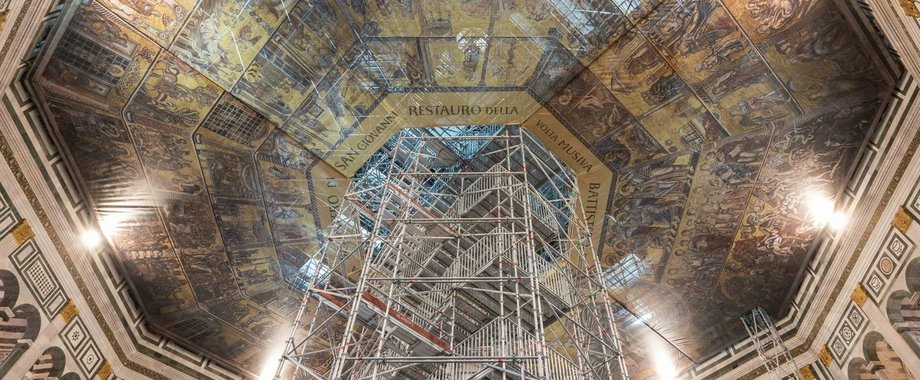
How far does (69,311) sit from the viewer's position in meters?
10.7

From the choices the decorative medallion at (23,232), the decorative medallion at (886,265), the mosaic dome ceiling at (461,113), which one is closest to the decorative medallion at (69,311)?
the mosaic dome ceiling at (461,113)

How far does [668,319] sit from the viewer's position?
1326 centimetres

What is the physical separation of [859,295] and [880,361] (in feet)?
3.93

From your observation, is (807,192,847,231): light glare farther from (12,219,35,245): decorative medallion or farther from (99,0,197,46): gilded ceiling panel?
(12,219,35,245): decorative medallion

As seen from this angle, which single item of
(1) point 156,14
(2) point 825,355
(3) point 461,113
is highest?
(3) point 461,113

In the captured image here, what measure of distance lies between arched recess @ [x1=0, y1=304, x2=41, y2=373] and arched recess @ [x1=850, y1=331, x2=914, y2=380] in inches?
612

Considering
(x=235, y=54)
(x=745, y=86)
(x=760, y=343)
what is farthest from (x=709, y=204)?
(x=235, y=54)

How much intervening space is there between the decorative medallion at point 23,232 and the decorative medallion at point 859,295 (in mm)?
15557

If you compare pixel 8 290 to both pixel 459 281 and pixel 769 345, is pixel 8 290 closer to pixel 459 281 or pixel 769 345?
pixel 459 281

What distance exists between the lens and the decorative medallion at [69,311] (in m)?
10.5

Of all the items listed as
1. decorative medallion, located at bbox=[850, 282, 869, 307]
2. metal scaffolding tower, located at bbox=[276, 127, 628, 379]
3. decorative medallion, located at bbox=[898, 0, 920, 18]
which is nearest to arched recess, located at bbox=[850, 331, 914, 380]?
decorative medallion, located at bbox=[850, 282, 869, 307]

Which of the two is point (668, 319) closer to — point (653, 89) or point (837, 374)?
point (837, 374)

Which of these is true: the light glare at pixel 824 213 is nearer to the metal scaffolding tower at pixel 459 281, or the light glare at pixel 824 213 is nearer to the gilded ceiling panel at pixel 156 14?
the metal scaffolding tower at pixel 459 281

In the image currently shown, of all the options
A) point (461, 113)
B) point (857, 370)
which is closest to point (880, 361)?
point (857, 370)
